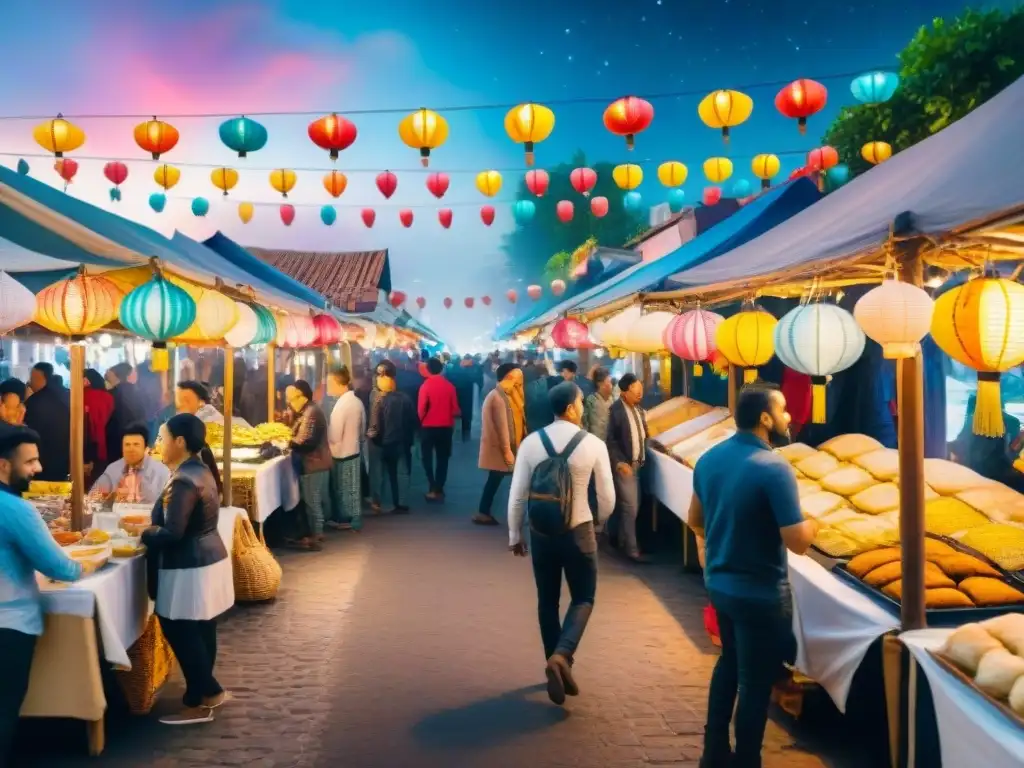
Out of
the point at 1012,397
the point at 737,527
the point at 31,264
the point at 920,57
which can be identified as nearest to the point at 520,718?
the point at 737,527

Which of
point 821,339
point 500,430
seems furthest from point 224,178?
point 821,339

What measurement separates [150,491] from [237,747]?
244 centimetres

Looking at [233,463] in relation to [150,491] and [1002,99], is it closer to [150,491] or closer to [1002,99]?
[150,491]

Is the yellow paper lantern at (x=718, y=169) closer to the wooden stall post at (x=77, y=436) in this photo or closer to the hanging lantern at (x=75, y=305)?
the hanging lantern at (x=75, y=305)

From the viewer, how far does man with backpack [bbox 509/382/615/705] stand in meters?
5.31

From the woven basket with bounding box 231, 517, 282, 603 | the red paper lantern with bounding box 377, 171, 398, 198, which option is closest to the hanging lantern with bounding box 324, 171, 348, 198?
the red paper lantern with bounding box 377, 171, 398, 198

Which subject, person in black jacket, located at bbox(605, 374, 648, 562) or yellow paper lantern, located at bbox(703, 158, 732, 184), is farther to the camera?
yellow paper lantern, located at bbox(703, 158, 732, 184)

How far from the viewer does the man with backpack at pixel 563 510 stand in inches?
209

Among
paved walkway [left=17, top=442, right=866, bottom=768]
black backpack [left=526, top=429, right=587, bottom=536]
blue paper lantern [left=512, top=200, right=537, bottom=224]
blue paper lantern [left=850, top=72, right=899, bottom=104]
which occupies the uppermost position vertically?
blue paper lantern [left=850, top=72, right=899, bottom=104]

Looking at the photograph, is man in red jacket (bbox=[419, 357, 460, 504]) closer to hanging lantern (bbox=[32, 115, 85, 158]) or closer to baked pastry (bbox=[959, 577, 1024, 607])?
hanging lantern (bbox=[32, 115, 85, 158])

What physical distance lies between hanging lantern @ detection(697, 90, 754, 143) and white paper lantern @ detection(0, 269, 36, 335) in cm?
802

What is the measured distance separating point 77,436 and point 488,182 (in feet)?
33.4

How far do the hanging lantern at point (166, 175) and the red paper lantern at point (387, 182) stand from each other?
3.60 meters

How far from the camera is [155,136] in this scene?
11.4 meters
